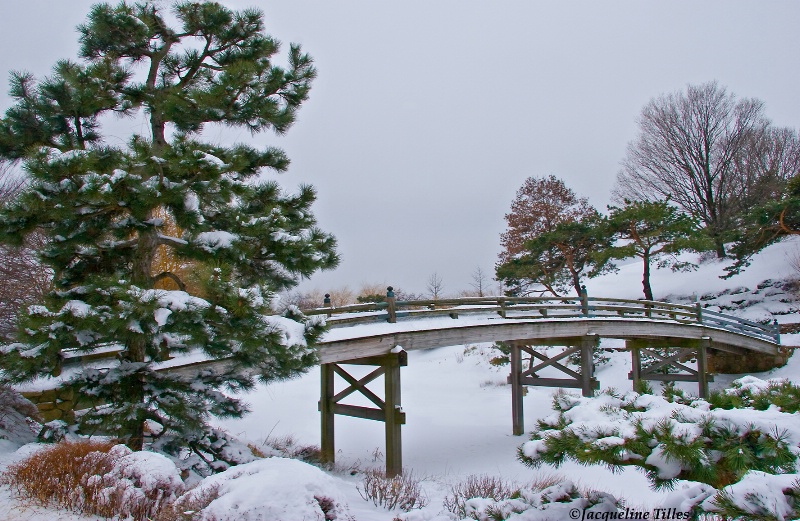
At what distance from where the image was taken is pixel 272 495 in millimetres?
3848

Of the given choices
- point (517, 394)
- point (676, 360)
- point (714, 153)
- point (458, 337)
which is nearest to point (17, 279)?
point (458, 337)

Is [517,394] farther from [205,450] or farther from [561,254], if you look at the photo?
[561,254]

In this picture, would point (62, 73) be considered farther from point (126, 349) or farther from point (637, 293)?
point (637, 293)

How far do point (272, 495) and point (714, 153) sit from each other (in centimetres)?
3515

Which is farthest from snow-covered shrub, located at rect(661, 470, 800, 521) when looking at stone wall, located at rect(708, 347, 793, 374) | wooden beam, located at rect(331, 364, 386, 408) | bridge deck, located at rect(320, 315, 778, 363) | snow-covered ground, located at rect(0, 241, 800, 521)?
stone wall, located at rect(708, 347, 793, 374)

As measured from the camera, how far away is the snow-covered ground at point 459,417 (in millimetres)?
6684

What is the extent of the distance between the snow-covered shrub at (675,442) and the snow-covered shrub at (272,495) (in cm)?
146

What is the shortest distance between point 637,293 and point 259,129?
2837cm

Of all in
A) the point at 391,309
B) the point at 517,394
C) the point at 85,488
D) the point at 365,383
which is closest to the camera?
the point at 85,488

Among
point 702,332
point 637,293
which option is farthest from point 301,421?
point 637,293

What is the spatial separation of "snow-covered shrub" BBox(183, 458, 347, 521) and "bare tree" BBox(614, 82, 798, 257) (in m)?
31.8

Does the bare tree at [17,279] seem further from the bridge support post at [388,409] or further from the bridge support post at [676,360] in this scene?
the bridge support post at [676,360]

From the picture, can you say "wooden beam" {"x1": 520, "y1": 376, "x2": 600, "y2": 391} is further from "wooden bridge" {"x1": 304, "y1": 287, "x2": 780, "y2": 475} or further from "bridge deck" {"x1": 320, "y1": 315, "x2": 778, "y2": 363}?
"bridge deck" {"x1": 320, "y1": 315, "x2": 778, "y2": 363}

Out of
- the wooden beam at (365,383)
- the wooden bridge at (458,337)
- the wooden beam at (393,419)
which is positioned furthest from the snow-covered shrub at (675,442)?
the wooden beam at (365,383)
